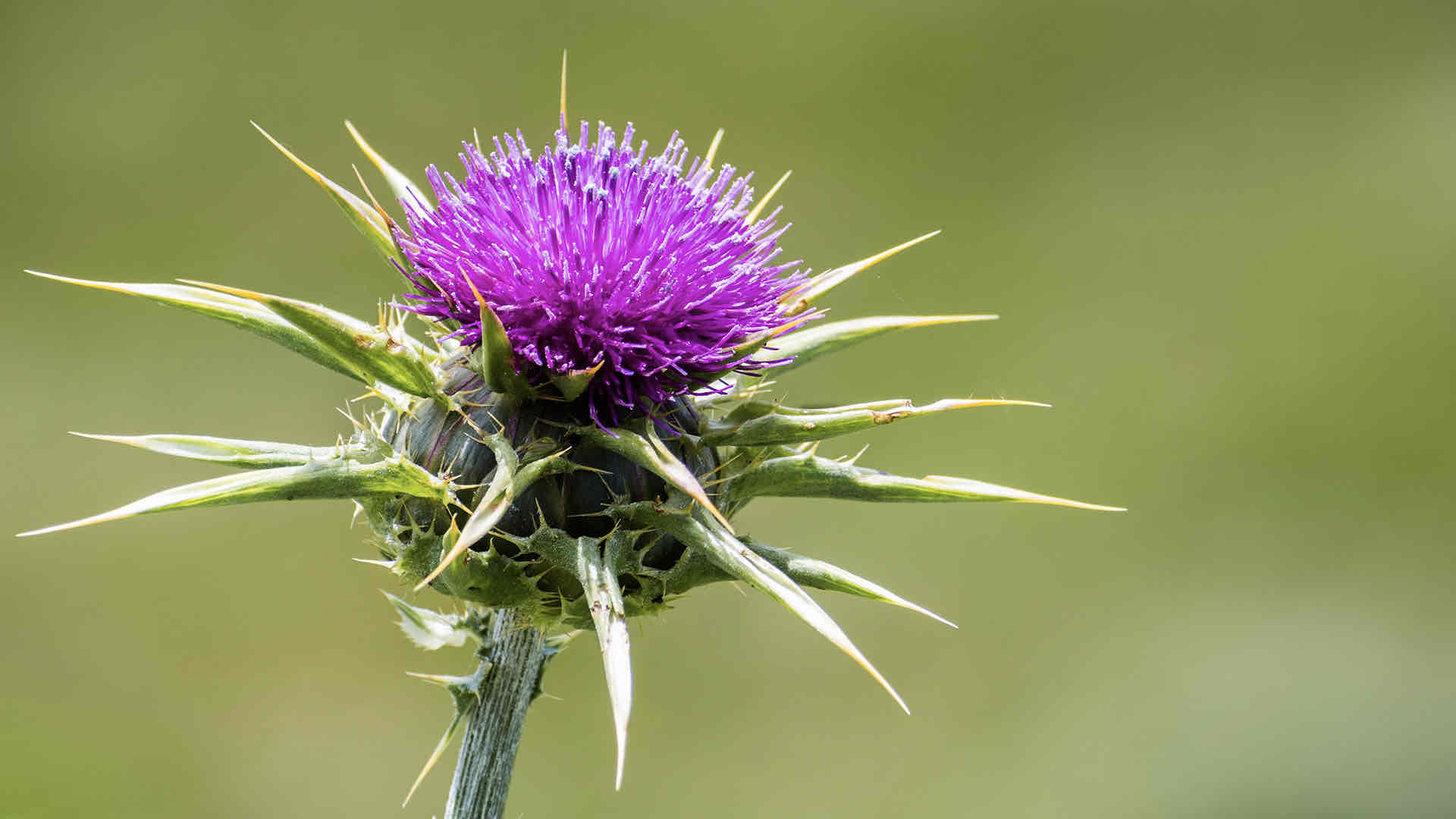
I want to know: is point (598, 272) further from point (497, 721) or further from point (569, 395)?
point (497, 721)

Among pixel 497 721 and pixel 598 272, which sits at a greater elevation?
pixel 598 272

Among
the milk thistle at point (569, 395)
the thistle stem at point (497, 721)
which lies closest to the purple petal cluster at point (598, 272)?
the milk thistle at point (569, 395)

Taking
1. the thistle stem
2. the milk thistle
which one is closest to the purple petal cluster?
the milk thistle

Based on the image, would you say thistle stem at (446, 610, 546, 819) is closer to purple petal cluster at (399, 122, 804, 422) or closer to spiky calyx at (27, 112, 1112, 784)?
spiky calyx at (27, 112, 1112, 784)

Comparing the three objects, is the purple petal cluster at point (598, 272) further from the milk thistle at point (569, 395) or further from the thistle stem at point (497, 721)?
the thistle stem at point (497, 721)

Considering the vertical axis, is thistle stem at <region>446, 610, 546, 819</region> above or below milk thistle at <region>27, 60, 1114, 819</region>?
below

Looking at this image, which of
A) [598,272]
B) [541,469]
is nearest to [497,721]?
[541,469]

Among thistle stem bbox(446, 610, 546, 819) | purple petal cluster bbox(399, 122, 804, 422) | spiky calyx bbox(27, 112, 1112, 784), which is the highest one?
purple petal cluster bbox(399, 122, 804, 422)
